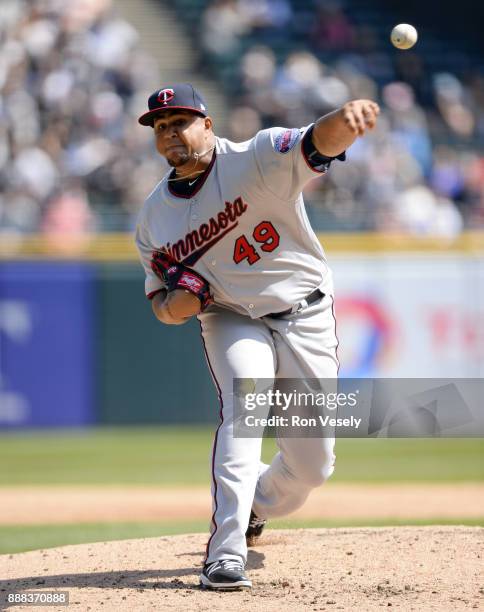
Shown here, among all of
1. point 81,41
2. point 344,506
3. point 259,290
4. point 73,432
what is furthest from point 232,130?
point 259,290

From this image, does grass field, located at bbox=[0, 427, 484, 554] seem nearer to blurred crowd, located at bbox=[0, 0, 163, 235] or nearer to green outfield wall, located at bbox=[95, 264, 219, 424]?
green outfield wall, located at bbox=[95, 264, 219, 424]

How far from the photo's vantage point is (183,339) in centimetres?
1118

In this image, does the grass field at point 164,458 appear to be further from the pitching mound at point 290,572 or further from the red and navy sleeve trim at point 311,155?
the red and navy sleeve trim at point 311,155

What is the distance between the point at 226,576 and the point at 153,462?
19.8ft

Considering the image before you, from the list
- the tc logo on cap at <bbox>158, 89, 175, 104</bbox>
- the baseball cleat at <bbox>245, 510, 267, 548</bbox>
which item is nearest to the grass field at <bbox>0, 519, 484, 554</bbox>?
the baseball cleat at <bbox>245, 510, 267, 548</bbox>

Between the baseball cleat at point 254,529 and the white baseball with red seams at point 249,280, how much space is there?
1.32 ft

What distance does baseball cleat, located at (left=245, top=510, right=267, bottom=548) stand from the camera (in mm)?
4692

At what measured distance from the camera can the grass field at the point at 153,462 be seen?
645 centimetres

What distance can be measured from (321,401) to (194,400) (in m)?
7.09

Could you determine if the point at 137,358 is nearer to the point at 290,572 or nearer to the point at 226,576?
the point at 290,572

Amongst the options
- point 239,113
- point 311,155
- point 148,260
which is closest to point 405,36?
point 311,155

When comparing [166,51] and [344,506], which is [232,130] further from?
[344,506]

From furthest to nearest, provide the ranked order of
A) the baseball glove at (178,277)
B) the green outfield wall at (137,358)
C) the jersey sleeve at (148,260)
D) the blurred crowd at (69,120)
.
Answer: the blurred crowd at (69,120) → the green outfield wall at (137,358) → the jersey sleeve at (148,260) → the baseball glove at (178,277)

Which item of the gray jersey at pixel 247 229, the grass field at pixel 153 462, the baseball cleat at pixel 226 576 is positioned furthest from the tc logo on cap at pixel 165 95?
the grass field at pixel 153 462
